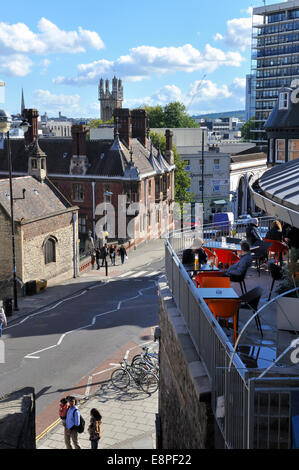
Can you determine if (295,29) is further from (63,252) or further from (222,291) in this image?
(222,291)

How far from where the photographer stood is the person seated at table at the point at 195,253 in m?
11.9

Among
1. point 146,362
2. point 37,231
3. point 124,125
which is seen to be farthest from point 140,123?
point 146,362

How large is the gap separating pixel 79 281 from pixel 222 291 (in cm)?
2983

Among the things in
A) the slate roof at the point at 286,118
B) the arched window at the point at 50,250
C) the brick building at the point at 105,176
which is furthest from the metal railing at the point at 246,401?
the brick building at the point at 105,176

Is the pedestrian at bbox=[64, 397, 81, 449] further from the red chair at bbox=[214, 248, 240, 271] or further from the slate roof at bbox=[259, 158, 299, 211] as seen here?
the slate roof at bbox=[259, 158, 299, 211]

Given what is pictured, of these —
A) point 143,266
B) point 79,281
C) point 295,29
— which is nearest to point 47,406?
point 79,281

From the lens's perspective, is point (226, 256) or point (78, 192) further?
point (78, 192)

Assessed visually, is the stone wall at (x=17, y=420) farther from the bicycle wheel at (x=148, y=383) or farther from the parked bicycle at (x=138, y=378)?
the bicycle wheel at (x=148, y=383)

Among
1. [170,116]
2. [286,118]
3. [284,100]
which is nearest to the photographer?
[286,118]

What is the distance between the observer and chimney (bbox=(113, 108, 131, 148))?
5303 centimetres

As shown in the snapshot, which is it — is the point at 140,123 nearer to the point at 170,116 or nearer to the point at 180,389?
the point at 170,116

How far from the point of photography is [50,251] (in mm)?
36375

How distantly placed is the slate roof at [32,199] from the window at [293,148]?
634 inches

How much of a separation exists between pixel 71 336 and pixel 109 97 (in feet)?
483
